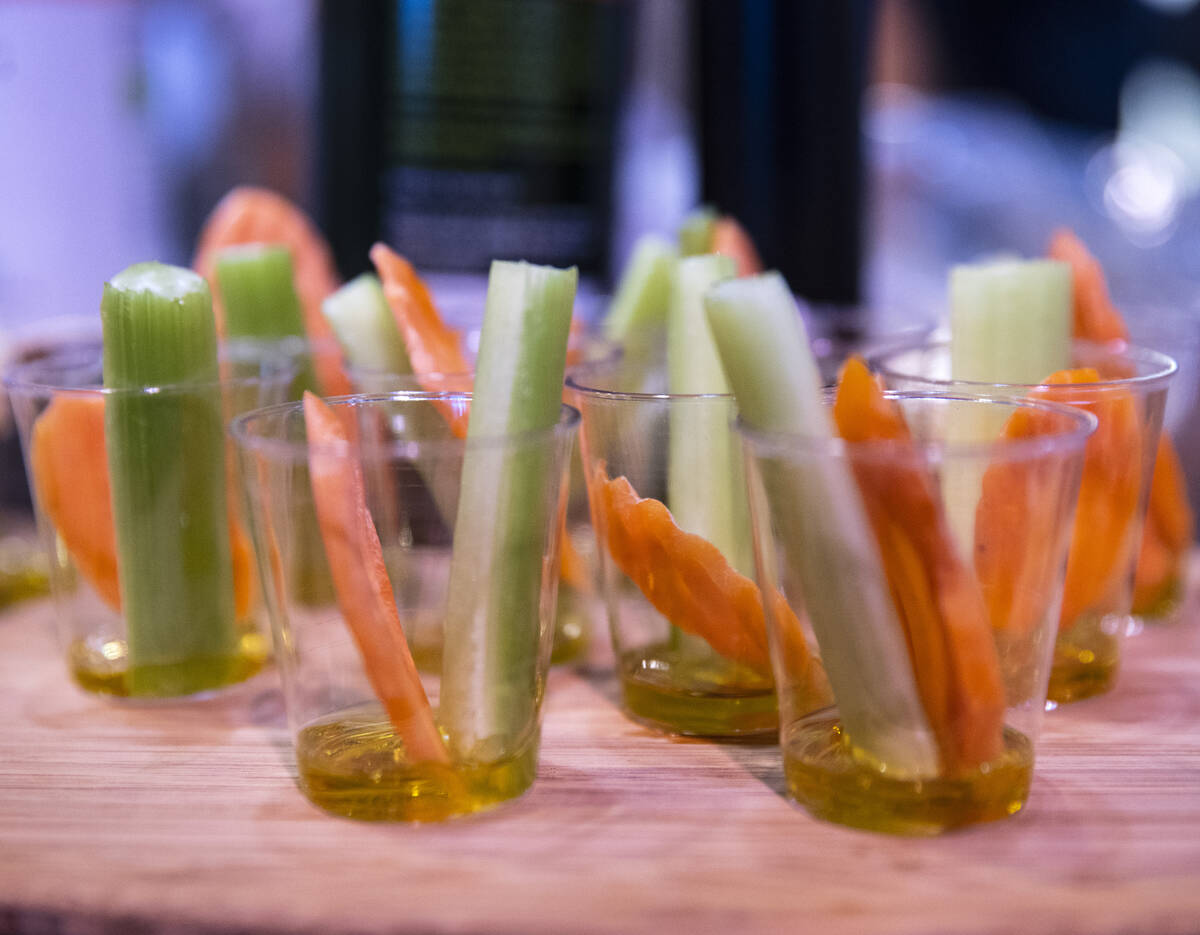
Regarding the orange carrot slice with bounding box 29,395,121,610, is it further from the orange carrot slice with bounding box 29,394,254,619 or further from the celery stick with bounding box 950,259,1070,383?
the celery stick with bounding box 950,259,1070,383

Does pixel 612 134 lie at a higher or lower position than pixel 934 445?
higher

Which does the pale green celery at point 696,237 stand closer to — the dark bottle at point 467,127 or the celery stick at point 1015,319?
the celery stick at point 1015,319

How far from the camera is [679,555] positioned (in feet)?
1.77

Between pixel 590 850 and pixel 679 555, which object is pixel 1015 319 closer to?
pixel 679 555

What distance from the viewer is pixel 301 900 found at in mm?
427

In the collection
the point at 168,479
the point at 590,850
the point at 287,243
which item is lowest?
the point at 590,850

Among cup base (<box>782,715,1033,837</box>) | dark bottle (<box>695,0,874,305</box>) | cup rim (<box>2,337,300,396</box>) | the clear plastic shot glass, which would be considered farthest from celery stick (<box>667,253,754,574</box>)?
dark bottle (<box>695,0,874,305</box>)

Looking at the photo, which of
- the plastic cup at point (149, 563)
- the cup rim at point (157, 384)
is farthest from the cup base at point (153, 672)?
the cup rim at point (157, 384)

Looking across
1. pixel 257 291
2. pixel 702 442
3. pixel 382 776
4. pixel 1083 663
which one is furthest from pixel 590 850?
pixel 257 291

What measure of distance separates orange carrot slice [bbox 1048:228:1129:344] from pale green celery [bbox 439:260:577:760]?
341mm

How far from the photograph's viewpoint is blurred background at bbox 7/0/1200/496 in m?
1.05

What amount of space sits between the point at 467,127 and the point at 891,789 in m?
0.76

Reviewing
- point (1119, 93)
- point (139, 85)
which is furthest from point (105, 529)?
point (1119, 93)

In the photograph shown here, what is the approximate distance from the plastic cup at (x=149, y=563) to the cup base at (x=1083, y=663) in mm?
414
